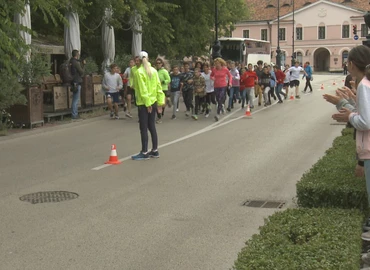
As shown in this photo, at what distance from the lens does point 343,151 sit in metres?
8.07

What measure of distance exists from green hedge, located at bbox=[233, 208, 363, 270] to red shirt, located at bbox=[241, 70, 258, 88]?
17.6 m

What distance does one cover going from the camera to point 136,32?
2416 cm

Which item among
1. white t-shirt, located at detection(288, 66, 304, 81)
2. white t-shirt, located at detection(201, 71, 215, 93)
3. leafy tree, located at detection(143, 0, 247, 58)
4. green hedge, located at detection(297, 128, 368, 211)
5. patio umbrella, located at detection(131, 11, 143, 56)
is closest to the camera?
green hedge, located at detection(297, 128, 368, 211)

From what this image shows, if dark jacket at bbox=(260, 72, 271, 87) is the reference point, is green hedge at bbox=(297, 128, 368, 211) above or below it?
below

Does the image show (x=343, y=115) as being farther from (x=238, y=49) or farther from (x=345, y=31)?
(x=345, y=31)

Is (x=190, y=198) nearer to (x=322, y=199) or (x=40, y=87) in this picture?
(x=322, y=199)

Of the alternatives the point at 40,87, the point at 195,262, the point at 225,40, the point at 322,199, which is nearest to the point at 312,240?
the point at 195,262

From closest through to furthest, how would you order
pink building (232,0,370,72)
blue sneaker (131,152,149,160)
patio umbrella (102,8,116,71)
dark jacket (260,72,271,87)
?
blue sneaker (131,152,149,160) < patio umbrella (102,8,116,71) < dark jacket (260,72,271,87) < pink building (232,0,370,72)

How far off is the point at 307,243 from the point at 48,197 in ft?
15.1

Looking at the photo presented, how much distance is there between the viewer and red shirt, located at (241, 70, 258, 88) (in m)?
22.5

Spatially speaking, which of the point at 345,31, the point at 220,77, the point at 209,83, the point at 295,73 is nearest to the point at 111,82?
the point at 209,83

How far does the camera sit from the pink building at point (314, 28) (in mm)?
84562

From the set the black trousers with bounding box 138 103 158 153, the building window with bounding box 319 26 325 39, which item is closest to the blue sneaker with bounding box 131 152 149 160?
the black trousers with bounding box 138 103 158 153

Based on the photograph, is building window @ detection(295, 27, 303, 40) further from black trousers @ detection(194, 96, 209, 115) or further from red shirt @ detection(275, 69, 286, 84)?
black trousers @ detection(194, 96, 209, 115)
